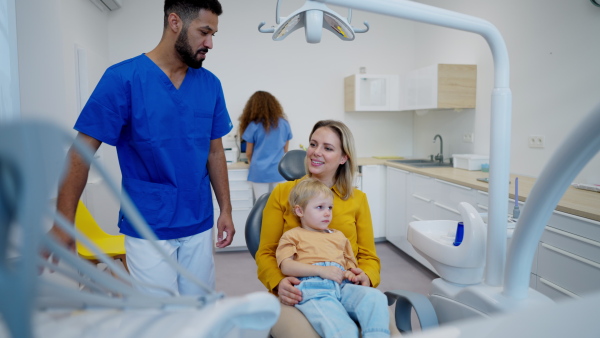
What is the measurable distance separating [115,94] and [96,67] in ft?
8.20

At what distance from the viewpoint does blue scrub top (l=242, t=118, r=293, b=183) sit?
378 cm

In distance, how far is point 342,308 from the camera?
133 cm

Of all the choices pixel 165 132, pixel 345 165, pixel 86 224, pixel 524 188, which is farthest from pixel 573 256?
pixel 86 224

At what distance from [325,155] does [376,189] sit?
8.43ft

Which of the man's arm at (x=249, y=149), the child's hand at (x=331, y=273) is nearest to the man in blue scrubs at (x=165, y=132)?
the child's hand at (x=331, y=273)

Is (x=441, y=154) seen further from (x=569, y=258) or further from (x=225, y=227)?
(x=225, y=227)

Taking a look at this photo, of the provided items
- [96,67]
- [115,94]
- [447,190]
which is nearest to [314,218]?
[115,94]

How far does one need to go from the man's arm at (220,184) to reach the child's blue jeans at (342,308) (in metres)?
0.51

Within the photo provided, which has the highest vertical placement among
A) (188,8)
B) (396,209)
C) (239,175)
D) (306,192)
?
(188,8)

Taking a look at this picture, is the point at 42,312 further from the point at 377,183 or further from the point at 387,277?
the point at 377,183

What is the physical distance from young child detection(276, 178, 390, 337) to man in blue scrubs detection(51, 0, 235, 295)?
0.40 metres

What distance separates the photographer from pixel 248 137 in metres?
3.87

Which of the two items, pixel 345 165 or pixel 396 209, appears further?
pixel 396 209

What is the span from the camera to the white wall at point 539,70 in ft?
8.45
